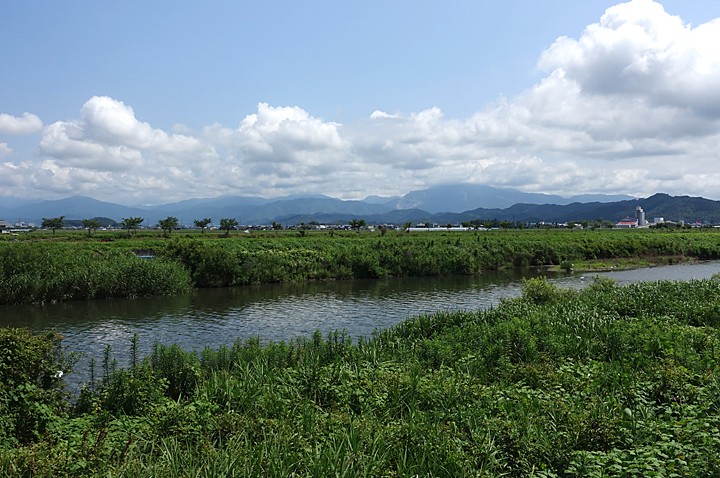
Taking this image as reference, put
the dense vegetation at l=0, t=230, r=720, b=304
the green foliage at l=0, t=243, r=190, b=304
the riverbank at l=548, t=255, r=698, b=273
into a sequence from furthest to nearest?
the riverbank at l=548, t=255, r=698, b=273, the dense vegetation at l=0, t=230, r=720, b=304, the green foliage at l=0, t=243, r=190, b=304

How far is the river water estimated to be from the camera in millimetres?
22766

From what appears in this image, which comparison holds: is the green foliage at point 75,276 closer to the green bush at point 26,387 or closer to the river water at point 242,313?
the river water at point 242,313

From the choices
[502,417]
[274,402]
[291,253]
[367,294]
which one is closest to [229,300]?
[367,294]

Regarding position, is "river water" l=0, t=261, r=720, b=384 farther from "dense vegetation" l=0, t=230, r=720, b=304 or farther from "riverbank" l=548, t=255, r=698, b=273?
"riverbank" l=548, t=255, r=698, b=273

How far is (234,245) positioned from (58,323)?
83.7 feet

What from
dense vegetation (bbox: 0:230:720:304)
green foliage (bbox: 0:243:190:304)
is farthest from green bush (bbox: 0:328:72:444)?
dense vegetation (bbox: 0:230:720:304)

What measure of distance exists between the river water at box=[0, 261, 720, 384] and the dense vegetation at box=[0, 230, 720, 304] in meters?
1.47

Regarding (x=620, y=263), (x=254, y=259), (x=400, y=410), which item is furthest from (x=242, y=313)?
(x=620, y=263)

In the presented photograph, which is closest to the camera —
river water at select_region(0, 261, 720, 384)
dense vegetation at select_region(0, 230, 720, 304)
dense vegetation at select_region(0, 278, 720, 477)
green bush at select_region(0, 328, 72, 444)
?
dense vegetation at select_region(0, 278, 720, 477)

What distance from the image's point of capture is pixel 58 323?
2658cm

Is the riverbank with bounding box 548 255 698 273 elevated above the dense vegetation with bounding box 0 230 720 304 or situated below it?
below

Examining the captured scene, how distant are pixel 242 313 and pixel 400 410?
22090 mm

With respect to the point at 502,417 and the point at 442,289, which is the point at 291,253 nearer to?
the point at 442,289

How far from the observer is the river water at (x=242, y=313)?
22.8m
